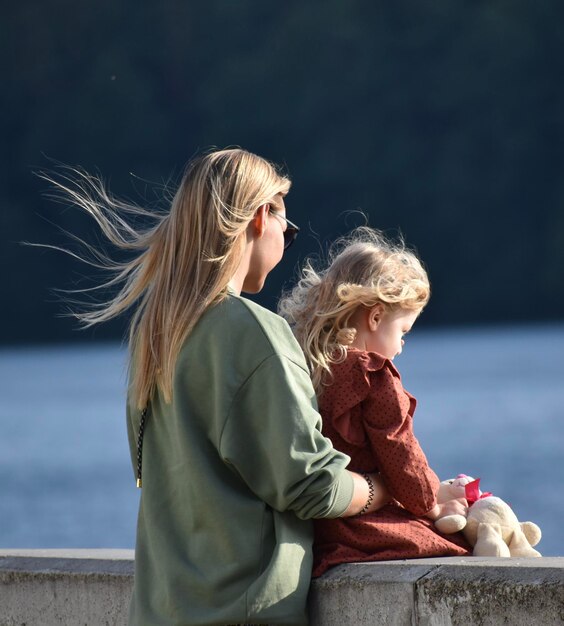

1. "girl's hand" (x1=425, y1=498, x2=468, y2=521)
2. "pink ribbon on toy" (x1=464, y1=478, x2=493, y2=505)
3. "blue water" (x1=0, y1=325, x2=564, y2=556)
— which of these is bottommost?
"blue water" (x1=0, y1=325, x2=564, y2=556)

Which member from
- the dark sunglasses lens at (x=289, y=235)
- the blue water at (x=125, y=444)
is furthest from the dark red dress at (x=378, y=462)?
the blue water at (x=125, y=444)

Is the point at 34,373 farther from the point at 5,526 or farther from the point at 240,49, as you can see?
the point at 5,526

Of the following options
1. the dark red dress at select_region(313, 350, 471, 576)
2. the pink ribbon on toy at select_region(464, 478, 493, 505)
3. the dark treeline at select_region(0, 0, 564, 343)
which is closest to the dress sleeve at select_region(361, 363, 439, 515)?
the dark red dress at select_region(313, 350, 471, 576)

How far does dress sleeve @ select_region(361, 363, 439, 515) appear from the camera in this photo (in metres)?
2.98

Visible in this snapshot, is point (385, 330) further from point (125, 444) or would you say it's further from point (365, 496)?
point (125, 444)

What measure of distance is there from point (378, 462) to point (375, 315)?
0.42 metres

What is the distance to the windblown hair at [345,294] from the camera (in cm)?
319

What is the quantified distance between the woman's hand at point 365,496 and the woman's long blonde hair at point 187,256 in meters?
0.46

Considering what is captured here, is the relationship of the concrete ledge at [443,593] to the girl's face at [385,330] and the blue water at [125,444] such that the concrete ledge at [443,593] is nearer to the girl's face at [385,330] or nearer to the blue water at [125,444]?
the girl's face at [385,330]

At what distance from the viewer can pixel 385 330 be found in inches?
130

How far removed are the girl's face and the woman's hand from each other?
0.40m

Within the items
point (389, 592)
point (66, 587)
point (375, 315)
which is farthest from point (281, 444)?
point (66, 587)

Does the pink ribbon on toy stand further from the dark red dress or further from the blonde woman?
the blonde woman

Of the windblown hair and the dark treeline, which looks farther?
the dark treeline
